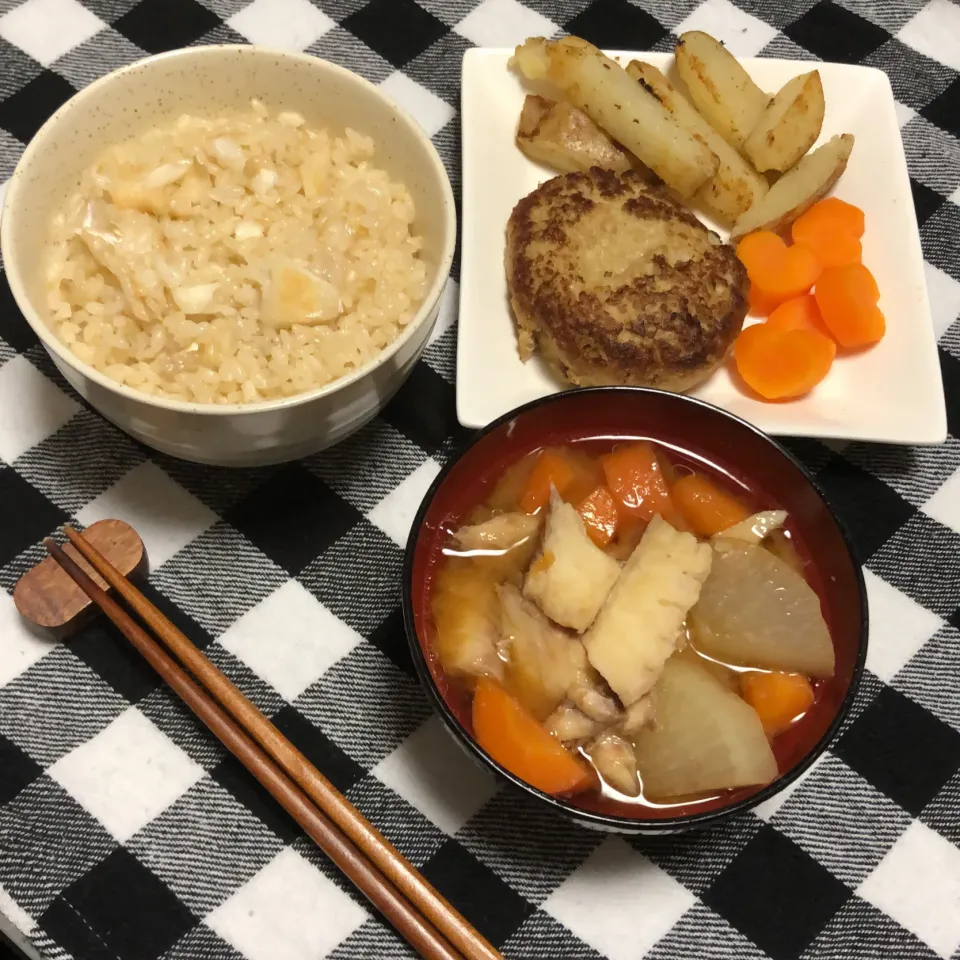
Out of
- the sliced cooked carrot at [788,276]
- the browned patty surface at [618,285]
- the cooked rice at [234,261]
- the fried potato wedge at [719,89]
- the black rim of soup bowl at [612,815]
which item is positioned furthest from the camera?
the fried potato wedge at [719,89]

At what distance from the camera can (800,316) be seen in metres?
1.49

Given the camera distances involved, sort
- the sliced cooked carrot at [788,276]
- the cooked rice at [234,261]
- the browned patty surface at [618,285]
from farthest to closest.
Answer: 1. the sliced cooked carrot at [788,276]
2. the browned patty surface at [618,285]
3. the cooked rice at [234,261]

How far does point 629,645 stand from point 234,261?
693 millimetres

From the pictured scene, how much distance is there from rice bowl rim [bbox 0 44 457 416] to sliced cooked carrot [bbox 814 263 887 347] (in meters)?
0.61

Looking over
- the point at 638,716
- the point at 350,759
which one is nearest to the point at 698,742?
the point at 638,716

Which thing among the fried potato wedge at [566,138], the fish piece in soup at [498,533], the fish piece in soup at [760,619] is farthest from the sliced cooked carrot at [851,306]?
the fish piece in soup at [498,533]

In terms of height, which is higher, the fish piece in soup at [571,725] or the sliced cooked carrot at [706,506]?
the sliced cooked carrot at [706,506]

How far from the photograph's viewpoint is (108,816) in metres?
1.18

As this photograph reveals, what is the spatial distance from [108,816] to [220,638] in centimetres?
25

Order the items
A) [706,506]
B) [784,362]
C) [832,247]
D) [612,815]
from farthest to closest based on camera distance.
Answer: [832,247] → [784,362] → [706,506] → [612,815]

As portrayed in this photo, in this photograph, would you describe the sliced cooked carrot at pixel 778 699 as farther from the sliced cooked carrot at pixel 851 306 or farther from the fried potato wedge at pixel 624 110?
the fried potato wedge at pixel 624 110

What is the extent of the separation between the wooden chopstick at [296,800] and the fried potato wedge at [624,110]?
1015mm

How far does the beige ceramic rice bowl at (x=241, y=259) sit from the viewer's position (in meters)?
1.14

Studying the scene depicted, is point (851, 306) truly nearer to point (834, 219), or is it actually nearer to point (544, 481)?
point (834, 219)
